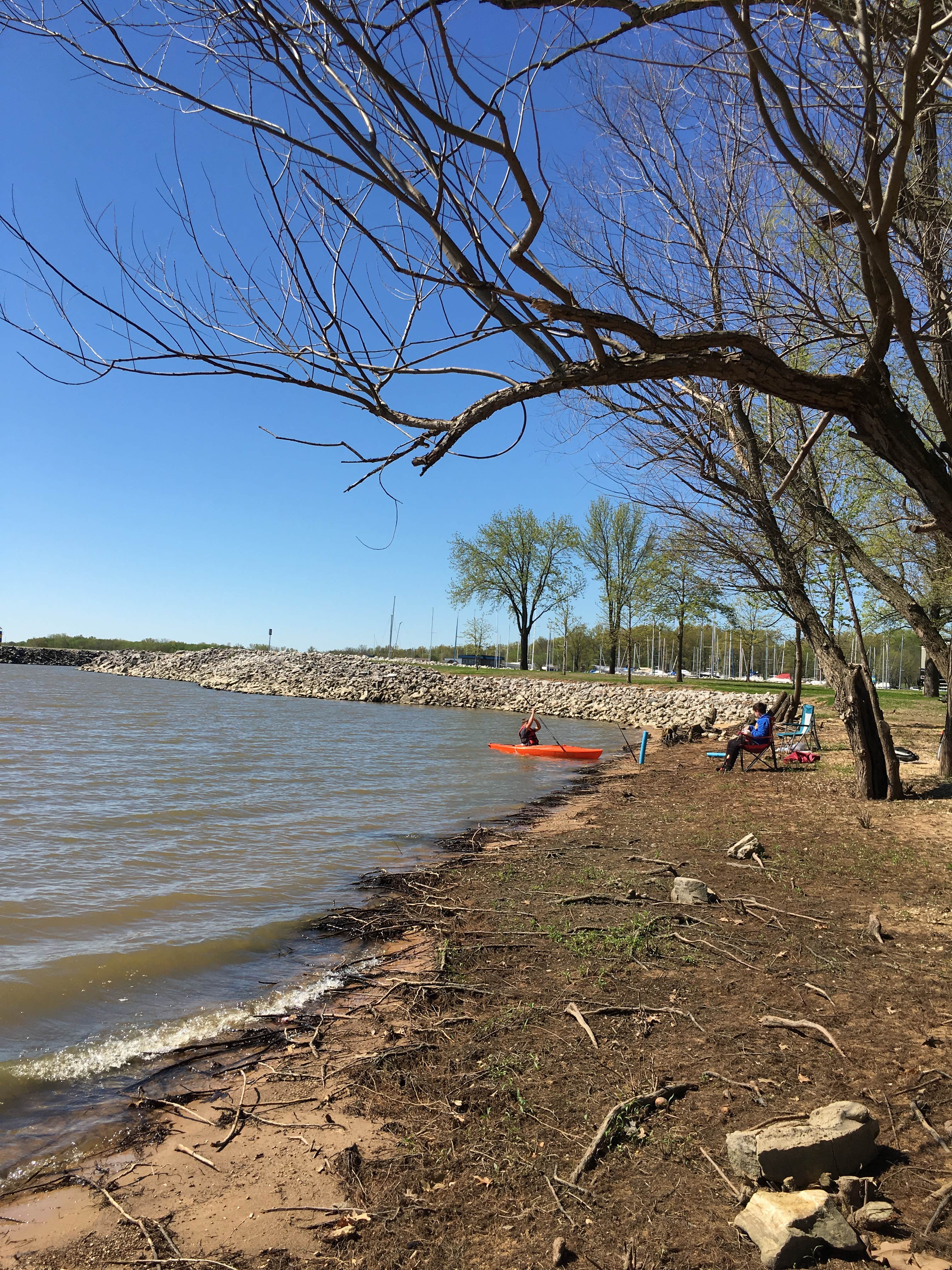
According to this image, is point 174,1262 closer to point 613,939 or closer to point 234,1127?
point 234,1127

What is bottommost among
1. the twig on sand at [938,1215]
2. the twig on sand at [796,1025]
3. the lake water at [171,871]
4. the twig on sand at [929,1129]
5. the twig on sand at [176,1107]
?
the lake water at [171,871]

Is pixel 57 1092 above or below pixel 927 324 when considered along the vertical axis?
below

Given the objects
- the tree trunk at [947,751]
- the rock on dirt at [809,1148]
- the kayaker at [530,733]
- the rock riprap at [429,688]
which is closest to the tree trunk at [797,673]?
the rock riprap at [429,688]

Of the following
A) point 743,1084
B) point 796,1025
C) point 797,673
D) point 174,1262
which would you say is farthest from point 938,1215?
point 797,673

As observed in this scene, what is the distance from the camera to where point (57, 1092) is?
4539mm

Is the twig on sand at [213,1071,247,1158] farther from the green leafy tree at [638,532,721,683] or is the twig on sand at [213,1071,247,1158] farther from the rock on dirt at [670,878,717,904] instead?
the green leafy tree at [638,532,721,683]

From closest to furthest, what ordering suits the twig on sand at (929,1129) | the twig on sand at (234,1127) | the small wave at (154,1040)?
the twig on sand at (929,1129)
the twig on sand at (234,1127)
the small wave at (154,1040)

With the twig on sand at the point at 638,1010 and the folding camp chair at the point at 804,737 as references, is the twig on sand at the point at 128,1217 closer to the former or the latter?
the twig on sand at the point at 638,1010

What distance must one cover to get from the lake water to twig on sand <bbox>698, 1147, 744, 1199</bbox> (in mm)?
3060

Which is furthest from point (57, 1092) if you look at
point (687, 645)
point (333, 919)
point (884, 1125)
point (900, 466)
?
point (687, 645)

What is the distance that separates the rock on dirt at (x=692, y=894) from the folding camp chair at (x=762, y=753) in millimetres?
8867

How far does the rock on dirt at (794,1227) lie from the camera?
245 centimetres

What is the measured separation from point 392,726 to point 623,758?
41.2 feet

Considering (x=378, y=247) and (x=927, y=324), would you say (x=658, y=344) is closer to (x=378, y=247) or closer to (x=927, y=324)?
(x=378, y=247)
